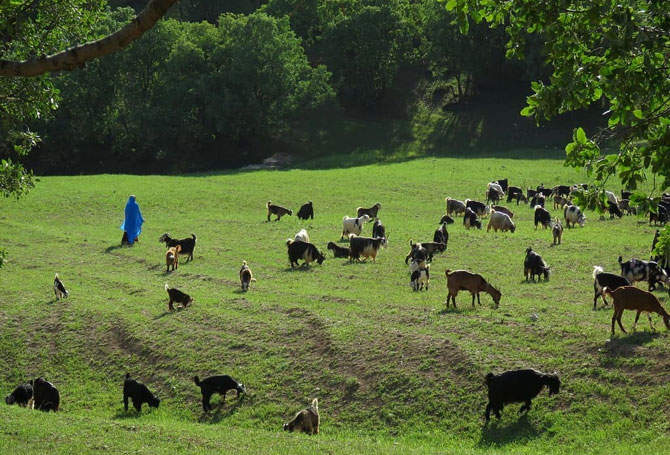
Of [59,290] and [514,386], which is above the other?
[514,386]

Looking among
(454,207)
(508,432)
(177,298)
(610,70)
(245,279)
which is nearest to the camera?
(610,70)

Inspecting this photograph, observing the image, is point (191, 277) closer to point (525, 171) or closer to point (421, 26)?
point (525, 171)

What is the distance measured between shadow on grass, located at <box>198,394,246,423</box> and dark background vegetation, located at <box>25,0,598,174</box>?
51.9 metres

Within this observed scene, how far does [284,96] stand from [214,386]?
54.1m

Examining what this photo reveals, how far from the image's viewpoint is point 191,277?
26.1 m

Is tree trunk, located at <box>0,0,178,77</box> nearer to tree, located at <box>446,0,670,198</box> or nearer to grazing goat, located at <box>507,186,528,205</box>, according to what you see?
tree, located at <box>446,0,670,198</box>

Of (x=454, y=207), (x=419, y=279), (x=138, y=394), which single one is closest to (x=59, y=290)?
(x=138, y=394)

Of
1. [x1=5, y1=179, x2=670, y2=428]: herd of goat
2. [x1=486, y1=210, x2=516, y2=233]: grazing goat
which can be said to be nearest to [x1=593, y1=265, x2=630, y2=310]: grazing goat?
[x1=5, y1=179, x2=670, y2=428]: herd of goat

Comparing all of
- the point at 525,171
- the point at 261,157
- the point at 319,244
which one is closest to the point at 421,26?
the point at 261,157

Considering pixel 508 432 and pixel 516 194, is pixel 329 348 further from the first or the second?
pixel 516 194

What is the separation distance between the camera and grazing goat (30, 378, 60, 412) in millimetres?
16953

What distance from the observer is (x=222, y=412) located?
16344 mm

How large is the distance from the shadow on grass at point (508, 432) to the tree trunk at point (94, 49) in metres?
9.00

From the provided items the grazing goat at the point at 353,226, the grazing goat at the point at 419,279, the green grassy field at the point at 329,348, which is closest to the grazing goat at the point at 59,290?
the green grassy field at the point at 329,348
